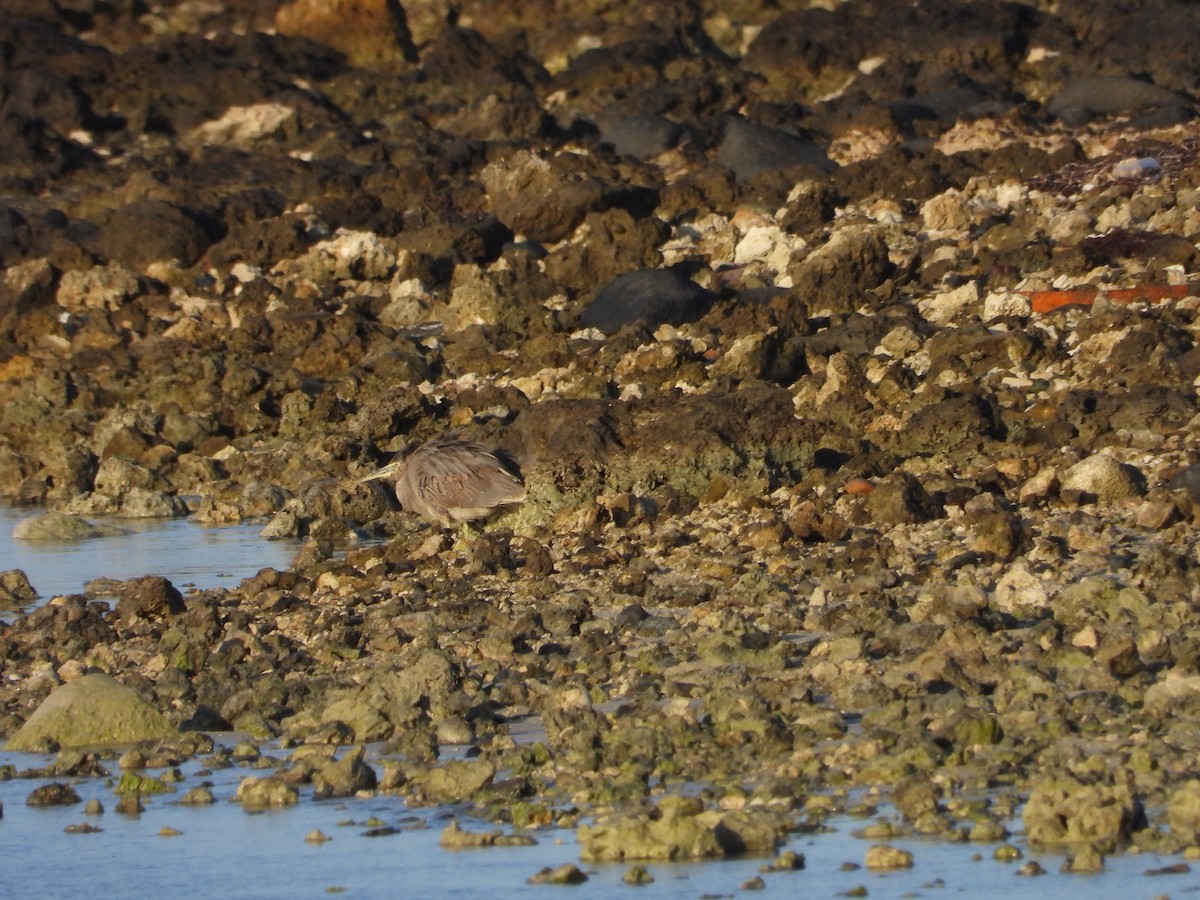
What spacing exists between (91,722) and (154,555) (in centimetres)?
364

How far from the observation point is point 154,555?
976 cm

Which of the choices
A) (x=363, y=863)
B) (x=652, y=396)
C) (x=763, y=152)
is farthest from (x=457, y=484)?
(x=763, y=152)

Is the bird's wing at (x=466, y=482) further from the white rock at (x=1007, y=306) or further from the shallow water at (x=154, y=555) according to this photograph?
the white rock at (x=1007, y=306)

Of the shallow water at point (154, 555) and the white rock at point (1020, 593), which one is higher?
the shallow water at point (154, 555)

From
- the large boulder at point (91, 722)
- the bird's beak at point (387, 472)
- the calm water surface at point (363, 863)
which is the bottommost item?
the calm water surface at point (363, 863)

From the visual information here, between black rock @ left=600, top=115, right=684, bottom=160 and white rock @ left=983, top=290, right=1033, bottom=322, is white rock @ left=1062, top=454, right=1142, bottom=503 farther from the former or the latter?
black rock @ left=600, top=115, right=684, bottom=160

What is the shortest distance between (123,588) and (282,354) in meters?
5.39

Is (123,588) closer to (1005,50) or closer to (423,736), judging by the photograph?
(423,736)

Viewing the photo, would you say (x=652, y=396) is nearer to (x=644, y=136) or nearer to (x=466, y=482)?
(x=466, y=482)

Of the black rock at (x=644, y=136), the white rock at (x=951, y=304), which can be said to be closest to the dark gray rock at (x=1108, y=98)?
the black rock at (x=644, y=136)

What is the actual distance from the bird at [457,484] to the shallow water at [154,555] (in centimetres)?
69

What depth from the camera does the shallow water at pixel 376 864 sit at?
15.0ft

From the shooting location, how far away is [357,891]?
4793 millimetres

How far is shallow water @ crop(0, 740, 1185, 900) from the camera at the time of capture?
458 centimetres
